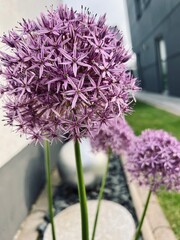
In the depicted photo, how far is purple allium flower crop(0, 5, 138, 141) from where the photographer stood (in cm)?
145

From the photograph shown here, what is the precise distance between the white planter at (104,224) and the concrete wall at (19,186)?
0.66m

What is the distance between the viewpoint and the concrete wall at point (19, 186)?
3.92m

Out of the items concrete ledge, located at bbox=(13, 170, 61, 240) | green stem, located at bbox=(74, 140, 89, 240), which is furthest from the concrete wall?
green stem, located at bbox=(74, 140, 89, 240)

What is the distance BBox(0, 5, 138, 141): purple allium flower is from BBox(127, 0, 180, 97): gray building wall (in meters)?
16.1

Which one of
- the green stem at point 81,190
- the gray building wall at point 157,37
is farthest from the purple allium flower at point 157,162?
the gray building wall at point 157,37

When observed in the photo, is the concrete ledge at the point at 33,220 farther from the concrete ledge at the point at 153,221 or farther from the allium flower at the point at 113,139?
the allium flower at the point at 113,139

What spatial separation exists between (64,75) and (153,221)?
309 cm

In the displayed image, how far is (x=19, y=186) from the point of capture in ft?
15.0

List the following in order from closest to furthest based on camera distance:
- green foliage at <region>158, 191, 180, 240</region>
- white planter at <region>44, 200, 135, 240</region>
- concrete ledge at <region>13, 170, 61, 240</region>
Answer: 1. white planter at <region>44, 200, 135, 240</region>
2. green foliage at <region>158, 191, 180, 240</region>
3. concrete ledge at <region>13, 170, 61, 240</region>

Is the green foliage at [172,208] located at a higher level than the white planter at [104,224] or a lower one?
lower

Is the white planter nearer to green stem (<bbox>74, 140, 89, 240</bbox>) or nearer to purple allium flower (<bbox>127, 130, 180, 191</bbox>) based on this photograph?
purple allium flower (<bbox>127, 130, 180, 191</bbox>)

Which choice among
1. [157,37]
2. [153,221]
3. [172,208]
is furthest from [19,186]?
[157,37]

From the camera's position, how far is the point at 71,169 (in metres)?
5.23

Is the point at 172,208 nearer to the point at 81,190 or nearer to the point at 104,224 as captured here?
the point at 104,224
